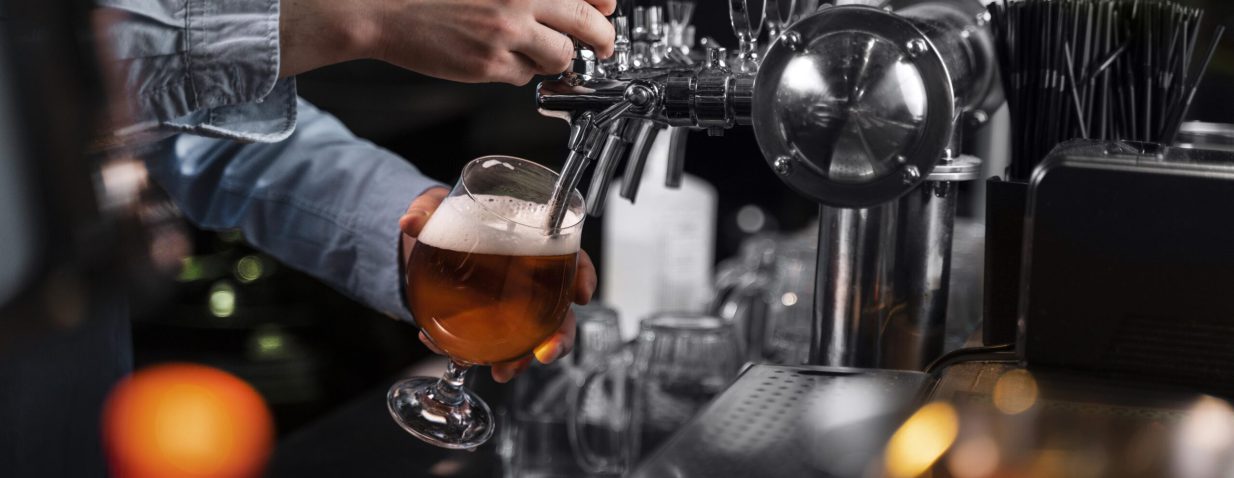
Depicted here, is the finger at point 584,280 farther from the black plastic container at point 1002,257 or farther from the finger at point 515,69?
the black plastic container at point 1002,257

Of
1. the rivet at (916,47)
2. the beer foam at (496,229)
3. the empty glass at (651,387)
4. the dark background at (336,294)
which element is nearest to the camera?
the rivet at (916,47)

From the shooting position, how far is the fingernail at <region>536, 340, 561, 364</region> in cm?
92

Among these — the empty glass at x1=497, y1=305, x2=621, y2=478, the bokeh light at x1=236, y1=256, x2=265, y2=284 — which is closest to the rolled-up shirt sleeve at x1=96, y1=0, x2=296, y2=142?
the empty glass at x1=497, y1=305, x2=621, y2=478

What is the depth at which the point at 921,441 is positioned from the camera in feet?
2.00

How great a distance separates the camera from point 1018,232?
2.55ft

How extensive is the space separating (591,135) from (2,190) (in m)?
0.38

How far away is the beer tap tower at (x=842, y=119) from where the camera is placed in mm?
673

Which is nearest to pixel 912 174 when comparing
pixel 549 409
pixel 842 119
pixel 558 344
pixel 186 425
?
pixel 842 119

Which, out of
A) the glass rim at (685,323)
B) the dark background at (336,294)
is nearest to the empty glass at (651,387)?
the glass rim at (685,323)

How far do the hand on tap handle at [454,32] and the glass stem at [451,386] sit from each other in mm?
223

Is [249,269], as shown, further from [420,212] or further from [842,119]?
[842,119]

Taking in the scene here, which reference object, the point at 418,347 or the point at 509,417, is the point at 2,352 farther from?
the point at 418,347

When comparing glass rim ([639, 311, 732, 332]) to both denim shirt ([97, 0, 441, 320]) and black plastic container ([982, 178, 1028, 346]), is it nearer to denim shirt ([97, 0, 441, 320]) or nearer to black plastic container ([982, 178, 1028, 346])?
denim shirt ([97, 0, 441, 320])

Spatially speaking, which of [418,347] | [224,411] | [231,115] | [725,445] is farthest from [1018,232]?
[418,347]
